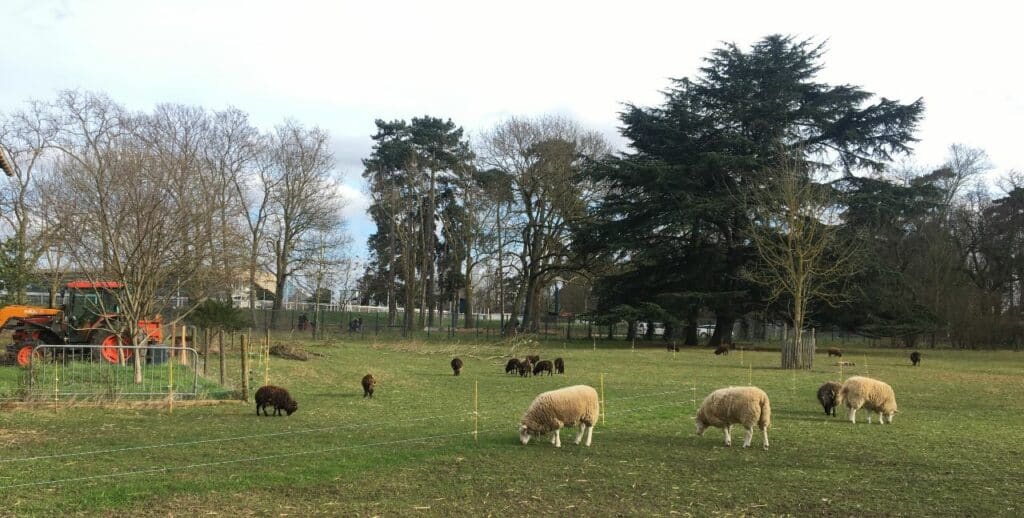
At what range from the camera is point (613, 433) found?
1150cm

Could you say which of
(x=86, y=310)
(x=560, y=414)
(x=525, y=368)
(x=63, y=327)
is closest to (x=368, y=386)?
(x=560, y=414)

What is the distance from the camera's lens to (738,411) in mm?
10312

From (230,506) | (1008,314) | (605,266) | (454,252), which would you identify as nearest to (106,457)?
(230,506)

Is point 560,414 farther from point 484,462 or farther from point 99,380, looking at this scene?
point 99,380

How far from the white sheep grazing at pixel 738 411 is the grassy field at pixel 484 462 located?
14.1 inches

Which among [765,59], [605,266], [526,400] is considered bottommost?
[526,400]

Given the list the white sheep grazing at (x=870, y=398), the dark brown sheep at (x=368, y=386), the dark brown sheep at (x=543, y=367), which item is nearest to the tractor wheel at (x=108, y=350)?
the dark brown sheep at (x=368, y=386)

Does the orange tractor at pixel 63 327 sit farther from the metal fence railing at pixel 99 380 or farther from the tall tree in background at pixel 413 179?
the tall tree in background at pixel 413 179

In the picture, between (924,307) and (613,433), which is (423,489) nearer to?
(613,433)

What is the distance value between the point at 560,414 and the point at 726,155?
3391 cm

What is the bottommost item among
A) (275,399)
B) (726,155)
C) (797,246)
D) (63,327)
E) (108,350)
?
(275,399)

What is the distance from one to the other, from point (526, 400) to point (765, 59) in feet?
109

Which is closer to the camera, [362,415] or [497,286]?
[362,415]

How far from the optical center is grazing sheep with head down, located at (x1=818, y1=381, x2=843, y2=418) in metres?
13.8
